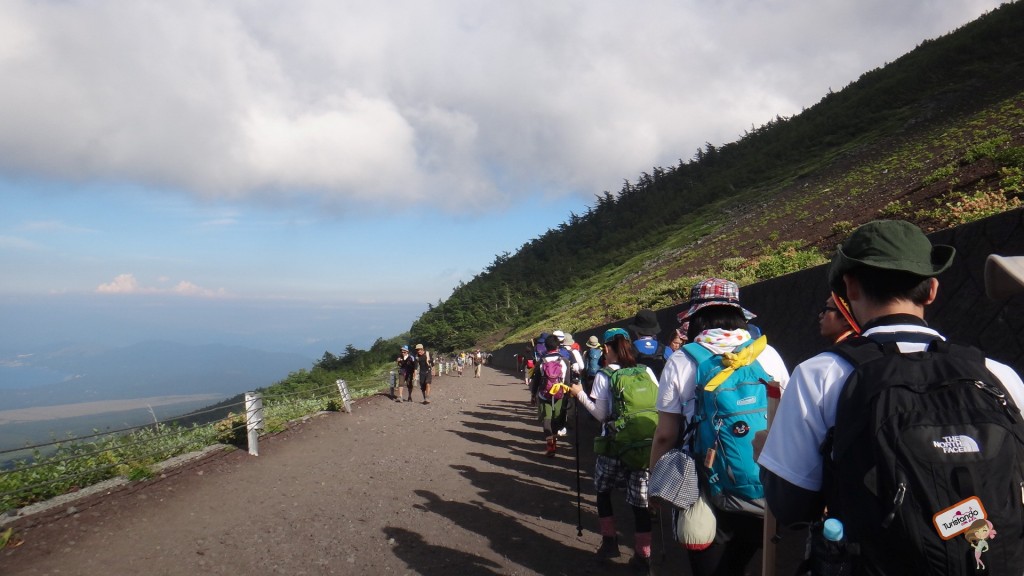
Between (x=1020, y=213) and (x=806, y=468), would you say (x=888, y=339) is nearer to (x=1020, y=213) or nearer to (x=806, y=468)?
(x=806, y=468)

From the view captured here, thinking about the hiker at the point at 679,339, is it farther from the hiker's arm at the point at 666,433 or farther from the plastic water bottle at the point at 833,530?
the plastic water bottle at the point at 833,530

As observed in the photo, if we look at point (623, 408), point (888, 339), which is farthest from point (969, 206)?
point (888, 339)

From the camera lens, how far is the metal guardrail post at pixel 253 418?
10625mm

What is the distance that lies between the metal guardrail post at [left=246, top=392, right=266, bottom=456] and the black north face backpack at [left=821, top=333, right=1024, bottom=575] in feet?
35.2

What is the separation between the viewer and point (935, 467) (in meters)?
1.45

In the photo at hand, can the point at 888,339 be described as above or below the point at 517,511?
above

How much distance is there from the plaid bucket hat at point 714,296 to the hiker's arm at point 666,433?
537 mm

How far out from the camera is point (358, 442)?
12320 mm

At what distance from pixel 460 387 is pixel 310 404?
33.7 ft

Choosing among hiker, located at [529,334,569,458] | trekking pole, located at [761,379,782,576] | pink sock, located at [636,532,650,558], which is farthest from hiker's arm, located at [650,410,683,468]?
hiker, located at [529,334,569,458]

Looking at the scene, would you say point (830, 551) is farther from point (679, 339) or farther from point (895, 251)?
point (679, 339)

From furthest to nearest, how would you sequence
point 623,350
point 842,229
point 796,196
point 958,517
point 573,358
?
point 796,196
point 842,229
point 573,358
point 623,350
point 958,517

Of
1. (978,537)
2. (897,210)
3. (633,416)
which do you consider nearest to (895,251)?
(978,537)

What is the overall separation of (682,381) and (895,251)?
1.60m
